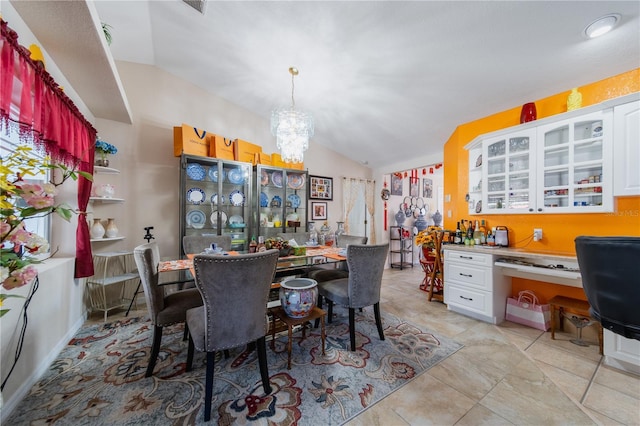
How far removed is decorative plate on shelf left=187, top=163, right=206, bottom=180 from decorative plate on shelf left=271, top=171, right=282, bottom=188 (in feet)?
3.65

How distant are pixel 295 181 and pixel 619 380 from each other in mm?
4124

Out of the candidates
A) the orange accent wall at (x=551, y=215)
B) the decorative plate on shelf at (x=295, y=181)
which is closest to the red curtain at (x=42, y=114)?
the decorative plate on shelf at (x=295, y=181)

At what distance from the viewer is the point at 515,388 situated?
162 centimetres

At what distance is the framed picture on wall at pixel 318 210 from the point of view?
4781mm

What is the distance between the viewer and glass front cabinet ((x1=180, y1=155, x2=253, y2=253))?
328 cm

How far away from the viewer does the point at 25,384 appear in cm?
153

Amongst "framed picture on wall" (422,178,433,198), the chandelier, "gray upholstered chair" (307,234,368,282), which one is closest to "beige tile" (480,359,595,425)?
"gray upholstered chair" (307,234,368,282)

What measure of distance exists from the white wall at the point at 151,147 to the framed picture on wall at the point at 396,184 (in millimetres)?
3927

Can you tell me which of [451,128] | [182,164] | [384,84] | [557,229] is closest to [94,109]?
[182,164]

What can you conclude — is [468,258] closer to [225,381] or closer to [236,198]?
[225,381]

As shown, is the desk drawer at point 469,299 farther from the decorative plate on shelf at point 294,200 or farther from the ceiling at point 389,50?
the decorative plate on shelf at point 294,200

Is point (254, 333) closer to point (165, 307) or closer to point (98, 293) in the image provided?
point (165, 307)

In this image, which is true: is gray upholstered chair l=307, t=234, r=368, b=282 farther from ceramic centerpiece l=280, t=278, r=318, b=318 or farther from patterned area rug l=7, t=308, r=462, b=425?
ceramic centerpiece l=280, t=278, r=318, b=318

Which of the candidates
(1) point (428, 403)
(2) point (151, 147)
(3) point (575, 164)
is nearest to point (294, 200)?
(2) point (151, 147)
